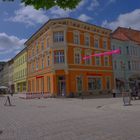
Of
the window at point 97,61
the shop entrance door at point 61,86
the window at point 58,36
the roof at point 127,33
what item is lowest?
the shop entrance door at point 61,86

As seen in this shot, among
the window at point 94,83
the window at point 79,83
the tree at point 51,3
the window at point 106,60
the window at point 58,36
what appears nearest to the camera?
the tree at point 51,3

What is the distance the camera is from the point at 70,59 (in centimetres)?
3712

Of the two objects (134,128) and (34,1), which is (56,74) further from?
(34,1)

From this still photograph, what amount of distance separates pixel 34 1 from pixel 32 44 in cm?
4225

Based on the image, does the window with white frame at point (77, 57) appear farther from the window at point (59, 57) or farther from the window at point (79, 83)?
the window at point (79, 83)

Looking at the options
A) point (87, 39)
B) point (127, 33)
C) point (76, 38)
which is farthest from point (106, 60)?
point (127, 33)

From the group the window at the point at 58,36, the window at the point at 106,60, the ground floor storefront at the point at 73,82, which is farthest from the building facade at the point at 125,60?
the window at the point at 58,36

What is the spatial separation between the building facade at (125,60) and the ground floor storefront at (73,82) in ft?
10.2

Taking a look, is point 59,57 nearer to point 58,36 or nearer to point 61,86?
point 58,36

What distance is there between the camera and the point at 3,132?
368 inches

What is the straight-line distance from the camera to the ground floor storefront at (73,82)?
36388 millimetres

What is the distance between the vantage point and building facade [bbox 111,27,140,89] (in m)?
45.9

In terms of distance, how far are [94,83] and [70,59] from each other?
6.58 metres

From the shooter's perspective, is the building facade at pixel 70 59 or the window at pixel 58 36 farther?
the window at pixel 58 36
